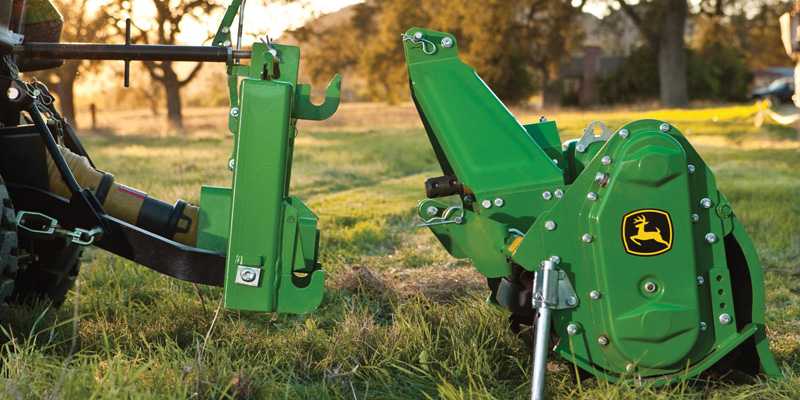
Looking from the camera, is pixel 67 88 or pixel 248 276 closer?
pixel 248 276

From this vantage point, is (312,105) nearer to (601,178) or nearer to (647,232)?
(601,178)

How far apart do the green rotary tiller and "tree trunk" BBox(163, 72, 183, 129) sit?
83.8ft

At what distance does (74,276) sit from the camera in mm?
4055

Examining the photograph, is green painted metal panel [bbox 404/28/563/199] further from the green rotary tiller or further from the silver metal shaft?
the silver metal shaft

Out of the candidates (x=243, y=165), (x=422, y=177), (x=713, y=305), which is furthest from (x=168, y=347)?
(x=422, y=177)

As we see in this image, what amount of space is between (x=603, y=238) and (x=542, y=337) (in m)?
0.40

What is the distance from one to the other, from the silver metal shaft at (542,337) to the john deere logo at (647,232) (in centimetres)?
29

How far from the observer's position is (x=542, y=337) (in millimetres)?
2764

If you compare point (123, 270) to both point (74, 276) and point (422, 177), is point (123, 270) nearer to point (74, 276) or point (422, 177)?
point (74, 276)

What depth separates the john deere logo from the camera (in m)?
2.90

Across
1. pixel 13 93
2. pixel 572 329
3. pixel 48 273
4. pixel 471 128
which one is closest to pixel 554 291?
pixel 572 329

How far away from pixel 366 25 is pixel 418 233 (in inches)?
1864

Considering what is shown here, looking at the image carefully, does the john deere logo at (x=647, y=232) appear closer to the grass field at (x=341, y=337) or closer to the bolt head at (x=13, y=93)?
the grass field at (x=341, y=337)

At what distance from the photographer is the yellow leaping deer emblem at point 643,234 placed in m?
2.90
